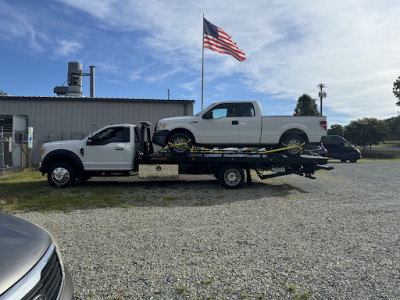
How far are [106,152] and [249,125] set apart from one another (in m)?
4.68

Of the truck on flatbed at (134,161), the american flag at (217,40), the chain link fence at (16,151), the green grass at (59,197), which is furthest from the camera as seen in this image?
the american flag at (217,40)

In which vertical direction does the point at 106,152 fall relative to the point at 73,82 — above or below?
below

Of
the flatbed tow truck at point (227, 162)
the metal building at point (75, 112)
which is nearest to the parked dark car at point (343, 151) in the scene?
the metal building at point (75, 112)

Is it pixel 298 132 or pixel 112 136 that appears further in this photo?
pixel 112 136

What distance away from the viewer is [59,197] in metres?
7.04

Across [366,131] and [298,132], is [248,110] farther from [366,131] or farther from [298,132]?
[366,131]

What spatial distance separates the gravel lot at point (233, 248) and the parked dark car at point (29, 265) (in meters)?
A: 0.95

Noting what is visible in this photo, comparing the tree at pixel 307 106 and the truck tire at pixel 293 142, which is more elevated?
the tree at pixel 307 106

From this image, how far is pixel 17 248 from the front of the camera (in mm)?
1696

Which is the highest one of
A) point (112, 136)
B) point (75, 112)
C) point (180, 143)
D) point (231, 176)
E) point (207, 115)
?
point (75, 112)

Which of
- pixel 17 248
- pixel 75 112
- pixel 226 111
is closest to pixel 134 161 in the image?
pixel 226 111

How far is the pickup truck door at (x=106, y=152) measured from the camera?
8.40 m

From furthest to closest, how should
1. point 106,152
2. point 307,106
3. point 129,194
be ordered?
point 307,106 < point 106,152 < point 129,194

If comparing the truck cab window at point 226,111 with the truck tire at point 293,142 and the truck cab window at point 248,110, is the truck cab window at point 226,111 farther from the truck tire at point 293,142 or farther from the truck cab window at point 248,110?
the truck tire at point 293,142
